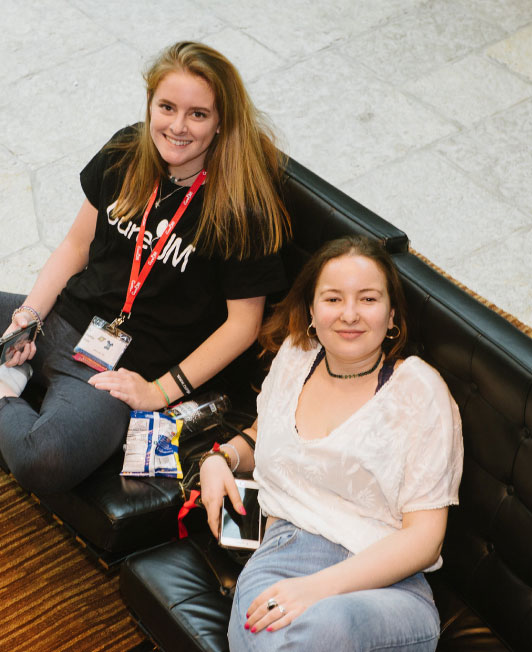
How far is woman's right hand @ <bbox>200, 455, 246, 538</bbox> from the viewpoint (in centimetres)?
219

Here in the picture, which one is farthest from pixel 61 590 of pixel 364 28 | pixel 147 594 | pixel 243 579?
pixel 364 28

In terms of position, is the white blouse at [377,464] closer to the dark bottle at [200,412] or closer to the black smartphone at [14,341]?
the dark bottle at [200,412]

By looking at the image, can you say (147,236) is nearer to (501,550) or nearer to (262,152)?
(262,152)

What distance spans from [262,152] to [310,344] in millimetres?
560

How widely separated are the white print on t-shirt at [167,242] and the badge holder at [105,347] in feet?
0.77

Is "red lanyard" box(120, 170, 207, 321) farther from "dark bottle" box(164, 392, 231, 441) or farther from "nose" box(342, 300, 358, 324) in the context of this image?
"nose" box(342, 300, 358, 324)

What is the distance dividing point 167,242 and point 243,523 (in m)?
0.80

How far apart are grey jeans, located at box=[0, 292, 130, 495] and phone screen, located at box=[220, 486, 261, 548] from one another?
381mm

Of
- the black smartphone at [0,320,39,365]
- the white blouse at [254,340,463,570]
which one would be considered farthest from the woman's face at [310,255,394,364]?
the black smartphone at [0,320,39,365]

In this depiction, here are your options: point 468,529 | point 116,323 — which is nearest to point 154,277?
point 116,323

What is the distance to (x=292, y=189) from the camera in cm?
246

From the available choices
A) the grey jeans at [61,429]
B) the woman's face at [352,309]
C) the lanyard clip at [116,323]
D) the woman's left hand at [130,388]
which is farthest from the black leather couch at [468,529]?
the lanyard clip at [116,323]

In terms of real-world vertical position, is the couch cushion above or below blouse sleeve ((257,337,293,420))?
below

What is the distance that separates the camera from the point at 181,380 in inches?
97.6
